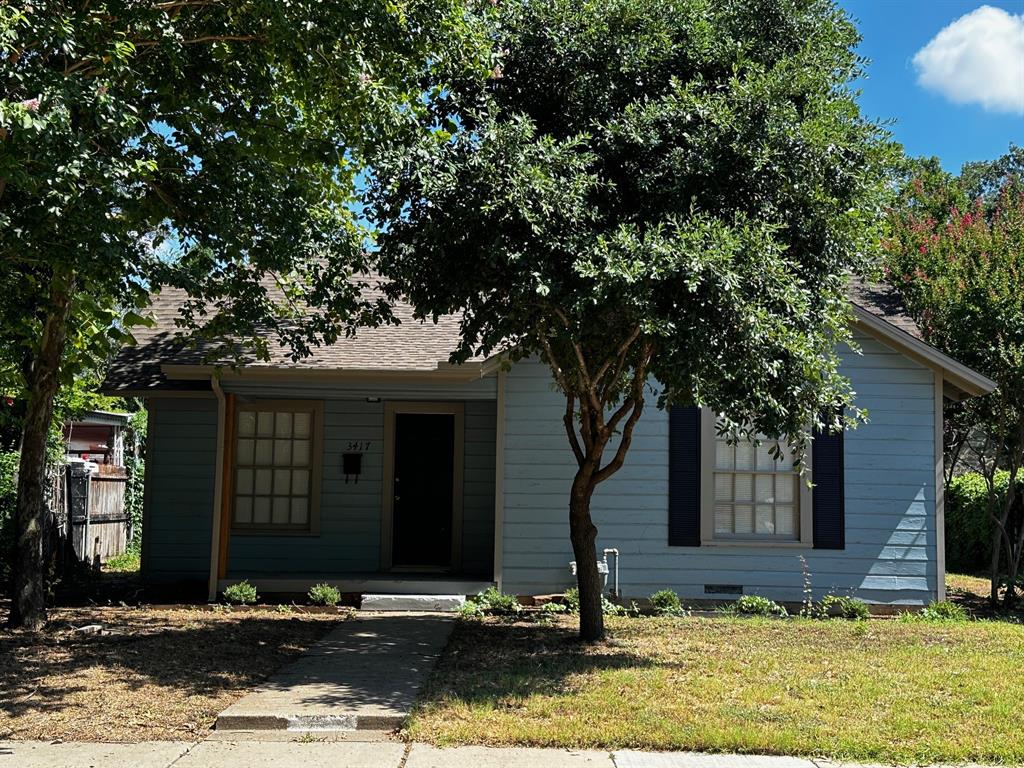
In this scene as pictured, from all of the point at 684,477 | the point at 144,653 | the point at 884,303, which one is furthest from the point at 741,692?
the point at 884,303

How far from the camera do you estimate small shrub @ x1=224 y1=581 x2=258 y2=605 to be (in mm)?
12188

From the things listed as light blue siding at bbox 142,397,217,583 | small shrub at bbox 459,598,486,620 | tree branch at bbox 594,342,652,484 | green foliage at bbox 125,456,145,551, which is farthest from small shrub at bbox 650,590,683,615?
green foliage at bbox 125,456,145,551

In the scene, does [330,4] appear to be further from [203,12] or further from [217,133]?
[217,133]

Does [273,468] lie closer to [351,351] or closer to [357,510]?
[357,510]

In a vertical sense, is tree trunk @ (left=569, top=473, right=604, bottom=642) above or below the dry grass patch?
above

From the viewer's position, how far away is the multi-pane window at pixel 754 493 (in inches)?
497

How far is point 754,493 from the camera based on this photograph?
12.7 meters

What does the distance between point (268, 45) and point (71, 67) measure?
63.2 inches

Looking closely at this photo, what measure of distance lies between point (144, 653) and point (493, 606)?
4276mm

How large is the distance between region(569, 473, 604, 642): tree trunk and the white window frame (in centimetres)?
302

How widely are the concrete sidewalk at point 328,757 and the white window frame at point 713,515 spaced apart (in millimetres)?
6138

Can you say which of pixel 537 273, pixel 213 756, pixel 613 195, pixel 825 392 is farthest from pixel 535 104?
pixel 213 756

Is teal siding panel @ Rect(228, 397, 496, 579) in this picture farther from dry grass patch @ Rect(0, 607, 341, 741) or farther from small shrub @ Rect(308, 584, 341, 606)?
dry grass patch @ Rect(0, 607, 341, 741)

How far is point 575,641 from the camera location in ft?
32.7
